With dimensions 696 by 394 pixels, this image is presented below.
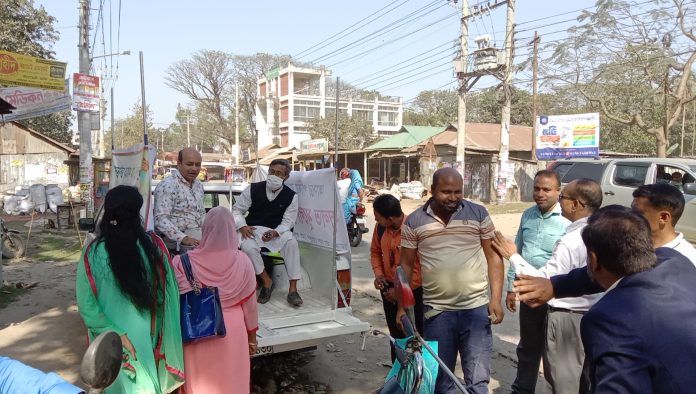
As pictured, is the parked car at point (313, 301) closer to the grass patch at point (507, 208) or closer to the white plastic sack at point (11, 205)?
the grass patch at point (507, 208)

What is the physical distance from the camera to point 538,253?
3.79m

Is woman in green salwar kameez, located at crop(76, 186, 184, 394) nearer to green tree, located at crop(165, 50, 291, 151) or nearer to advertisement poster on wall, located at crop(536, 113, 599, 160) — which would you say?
advertisement poster on wall, located at crop(536, 113, 599, 160)

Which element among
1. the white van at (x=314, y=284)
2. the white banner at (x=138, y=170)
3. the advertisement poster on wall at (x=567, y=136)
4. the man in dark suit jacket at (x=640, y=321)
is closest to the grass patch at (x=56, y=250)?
the white banner at (x=138, y=170)

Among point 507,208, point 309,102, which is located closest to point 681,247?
point 507,208

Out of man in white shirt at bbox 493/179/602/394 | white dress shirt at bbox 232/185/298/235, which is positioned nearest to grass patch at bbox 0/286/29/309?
white dress shirt at bbox 232/185/298/235

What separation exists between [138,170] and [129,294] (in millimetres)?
2445

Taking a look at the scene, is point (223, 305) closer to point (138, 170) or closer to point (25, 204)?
point (138, 170)

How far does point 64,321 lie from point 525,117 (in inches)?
1782

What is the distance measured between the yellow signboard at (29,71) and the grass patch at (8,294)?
25.4ft

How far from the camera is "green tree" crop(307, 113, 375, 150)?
44.0m

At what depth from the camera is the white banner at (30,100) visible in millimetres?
14609

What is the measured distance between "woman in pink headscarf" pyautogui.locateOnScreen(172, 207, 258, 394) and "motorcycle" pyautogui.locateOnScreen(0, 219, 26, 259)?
921 centimetres

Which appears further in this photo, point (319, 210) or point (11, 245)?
point (11, 245)

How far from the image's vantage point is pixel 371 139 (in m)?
46.8
